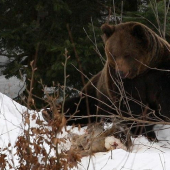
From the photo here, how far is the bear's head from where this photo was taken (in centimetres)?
540

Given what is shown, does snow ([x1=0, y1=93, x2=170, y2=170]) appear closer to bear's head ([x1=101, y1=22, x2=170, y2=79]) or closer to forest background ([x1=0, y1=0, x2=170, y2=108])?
bear's head ([x1=101, y1=22, x2=170, y2=79])

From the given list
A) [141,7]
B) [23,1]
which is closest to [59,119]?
[141,7]

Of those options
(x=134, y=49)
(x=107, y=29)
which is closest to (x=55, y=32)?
(x=107, y=29)

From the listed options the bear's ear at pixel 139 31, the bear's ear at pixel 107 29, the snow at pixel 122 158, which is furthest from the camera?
the bear's ear at pixel 107 29

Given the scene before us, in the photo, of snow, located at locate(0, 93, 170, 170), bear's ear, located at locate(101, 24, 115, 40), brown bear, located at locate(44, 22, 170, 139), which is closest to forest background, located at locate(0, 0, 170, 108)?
bear's ear, located at locate(101, 24, 115, 40)

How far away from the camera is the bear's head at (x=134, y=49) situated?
17.7 feet

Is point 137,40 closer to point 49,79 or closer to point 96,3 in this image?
point 49,79

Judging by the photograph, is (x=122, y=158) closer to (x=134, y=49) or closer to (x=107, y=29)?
(x=134, y=49)

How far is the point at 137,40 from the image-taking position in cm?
548

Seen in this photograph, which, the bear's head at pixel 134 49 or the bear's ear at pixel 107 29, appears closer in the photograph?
the bear's head at pixel 134 49

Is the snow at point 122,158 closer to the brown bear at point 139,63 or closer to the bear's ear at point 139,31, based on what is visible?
the brown bear at point 139,63

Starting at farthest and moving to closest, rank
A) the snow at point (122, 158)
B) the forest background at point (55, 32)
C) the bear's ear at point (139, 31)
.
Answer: the forest background at point (55, 32) → the bear's ear at point (139, 31) → the snow at point (122, 158)

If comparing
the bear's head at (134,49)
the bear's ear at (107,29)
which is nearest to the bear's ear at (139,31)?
the bear's head at (134,49)

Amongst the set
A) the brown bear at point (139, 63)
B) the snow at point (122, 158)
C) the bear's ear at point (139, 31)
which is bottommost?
the snow at point (122, 158)
